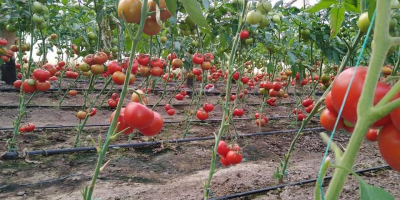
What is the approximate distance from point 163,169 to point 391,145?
7.25ft

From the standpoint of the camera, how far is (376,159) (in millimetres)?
2881

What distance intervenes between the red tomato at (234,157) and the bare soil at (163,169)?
8cm

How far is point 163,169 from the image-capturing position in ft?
8.11

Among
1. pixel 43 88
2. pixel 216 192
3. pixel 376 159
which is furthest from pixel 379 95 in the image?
pixel 376 159

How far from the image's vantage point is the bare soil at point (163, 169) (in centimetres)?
199

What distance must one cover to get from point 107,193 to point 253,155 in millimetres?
1526

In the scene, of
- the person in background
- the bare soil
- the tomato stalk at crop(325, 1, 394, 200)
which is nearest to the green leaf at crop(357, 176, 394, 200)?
the tomato stalk at crop(325, 1, 394, 200)

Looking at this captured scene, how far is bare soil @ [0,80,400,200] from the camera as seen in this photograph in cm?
199

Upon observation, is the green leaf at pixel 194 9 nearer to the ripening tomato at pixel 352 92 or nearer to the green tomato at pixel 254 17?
the ripening tomato at pixel 352 92

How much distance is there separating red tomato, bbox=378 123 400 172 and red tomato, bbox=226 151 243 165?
4.69ft

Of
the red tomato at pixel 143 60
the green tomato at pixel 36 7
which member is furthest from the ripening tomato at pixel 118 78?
the green tomato at pixel 36 7

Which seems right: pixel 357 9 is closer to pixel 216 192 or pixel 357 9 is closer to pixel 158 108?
pixel 216 192

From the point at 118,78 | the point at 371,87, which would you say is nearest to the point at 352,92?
the point at 371,87

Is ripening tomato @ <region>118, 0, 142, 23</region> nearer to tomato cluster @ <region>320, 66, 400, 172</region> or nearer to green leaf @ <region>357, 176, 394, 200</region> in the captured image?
tomato cluster @ <region>320, 66, 400, 172</region>
